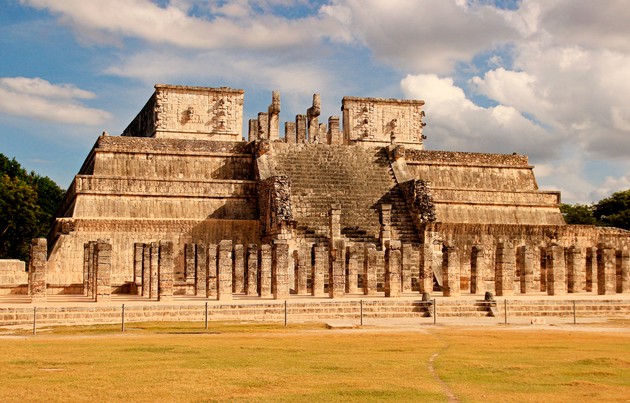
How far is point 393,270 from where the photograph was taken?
31.1 metres

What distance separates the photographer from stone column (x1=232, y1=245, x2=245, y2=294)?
31.2m

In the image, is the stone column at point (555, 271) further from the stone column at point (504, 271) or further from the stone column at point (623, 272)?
→ the stone column at point (623, 272)

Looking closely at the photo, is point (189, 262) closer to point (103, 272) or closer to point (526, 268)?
point (103, 272)

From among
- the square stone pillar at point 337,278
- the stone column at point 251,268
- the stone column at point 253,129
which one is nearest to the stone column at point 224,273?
the stone column at point 251,268

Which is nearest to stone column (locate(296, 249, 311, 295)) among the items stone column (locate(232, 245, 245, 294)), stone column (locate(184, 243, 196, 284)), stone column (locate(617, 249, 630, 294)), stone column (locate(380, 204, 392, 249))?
stone column (locate(232, 245, 245, 294))

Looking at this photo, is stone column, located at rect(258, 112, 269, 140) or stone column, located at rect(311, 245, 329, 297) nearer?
stone column, located at rect(311, 245, 329, 297)

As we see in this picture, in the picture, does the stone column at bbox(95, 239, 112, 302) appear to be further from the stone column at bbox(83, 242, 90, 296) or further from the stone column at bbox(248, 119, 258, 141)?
the stone column at bbox(248, 119, 258, 141)

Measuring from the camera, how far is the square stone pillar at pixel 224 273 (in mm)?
29359

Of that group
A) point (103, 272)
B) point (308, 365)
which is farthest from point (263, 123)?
point (308, 365)

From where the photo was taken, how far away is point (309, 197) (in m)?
39.5

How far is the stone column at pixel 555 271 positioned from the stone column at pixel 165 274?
14.3m

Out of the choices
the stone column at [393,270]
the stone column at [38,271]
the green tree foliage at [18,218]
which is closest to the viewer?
the stone column at [38,271]

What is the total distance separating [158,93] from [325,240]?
1564 cm

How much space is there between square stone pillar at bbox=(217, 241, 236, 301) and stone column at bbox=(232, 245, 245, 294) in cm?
82
